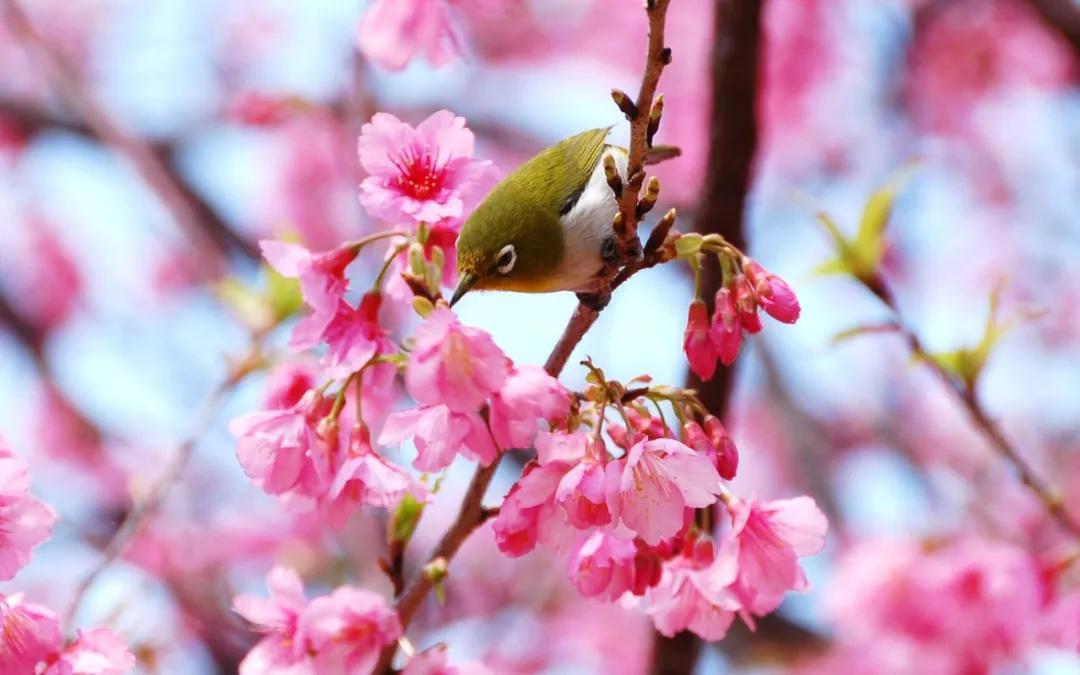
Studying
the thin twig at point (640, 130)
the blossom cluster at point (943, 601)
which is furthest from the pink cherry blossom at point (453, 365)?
the blossom cluster at point (943, 601)

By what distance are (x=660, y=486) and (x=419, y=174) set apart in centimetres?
47

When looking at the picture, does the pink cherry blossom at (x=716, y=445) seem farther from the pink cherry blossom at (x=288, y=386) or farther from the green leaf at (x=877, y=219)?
the green leaf at (x=877, y=219)

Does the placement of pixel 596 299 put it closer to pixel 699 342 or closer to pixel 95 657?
pixel 699 342

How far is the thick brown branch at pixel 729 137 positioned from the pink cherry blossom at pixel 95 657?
1195 millimetres

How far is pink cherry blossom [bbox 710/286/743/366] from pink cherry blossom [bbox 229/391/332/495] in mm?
487

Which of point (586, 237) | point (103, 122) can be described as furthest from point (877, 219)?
point (103, 122)

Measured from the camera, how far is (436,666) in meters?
1.25

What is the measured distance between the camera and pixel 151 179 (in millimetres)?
3229

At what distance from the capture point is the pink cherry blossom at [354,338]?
117 cm

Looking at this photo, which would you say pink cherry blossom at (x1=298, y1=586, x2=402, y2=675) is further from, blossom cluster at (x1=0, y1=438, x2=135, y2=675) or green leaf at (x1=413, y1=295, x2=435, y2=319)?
green leaf at (x1=413, y1=295, x2=435, y2=319)

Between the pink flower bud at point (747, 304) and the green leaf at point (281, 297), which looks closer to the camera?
the pink flower bud at point (747, 304)

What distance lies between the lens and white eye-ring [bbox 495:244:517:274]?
1.52m

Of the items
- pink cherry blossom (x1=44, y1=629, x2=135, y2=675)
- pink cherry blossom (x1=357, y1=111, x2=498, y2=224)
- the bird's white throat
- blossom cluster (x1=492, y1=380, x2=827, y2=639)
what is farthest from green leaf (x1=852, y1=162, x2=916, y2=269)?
pink cherry blossom (x1=44, y1=629, x2=135, y2=675)

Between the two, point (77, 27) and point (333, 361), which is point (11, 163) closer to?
point (77, 27)
